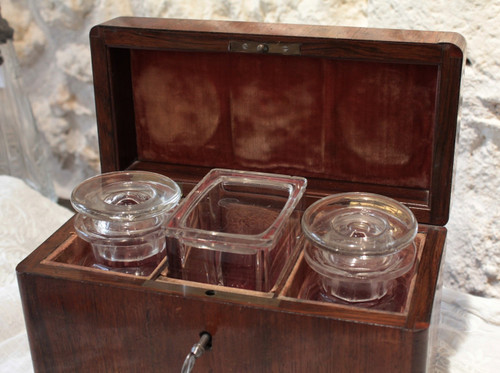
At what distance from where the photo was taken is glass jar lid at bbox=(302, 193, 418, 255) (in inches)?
26.1

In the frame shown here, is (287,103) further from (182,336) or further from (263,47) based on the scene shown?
(182,336)

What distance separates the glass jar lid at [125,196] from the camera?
28.3 inches

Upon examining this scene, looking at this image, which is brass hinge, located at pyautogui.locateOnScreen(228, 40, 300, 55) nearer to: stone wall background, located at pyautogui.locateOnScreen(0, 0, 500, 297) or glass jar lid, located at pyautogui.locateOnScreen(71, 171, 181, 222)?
glass jar lid, located at pyautogui.locateOnScreen(71, 171, 181, 222)

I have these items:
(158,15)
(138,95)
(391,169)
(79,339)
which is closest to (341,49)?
(391,169)

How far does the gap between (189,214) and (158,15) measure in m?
0.56

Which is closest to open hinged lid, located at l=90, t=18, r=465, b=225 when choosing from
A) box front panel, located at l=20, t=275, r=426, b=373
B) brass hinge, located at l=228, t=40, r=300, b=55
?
brass hinge, located at l=228, t=40, r=300, b=55

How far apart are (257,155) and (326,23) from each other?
12.1 inches

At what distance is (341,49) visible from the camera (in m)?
0.74

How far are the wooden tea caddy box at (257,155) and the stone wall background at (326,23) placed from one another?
0.79ft

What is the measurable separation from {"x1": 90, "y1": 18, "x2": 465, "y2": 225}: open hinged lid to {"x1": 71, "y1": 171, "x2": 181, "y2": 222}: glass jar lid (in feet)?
0.29

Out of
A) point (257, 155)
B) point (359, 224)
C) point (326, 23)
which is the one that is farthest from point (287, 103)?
point (326, 23)

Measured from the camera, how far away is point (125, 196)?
770 millimetres

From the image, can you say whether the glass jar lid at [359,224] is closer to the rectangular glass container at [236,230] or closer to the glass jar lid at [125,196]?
the rectangular glass container at [236,230]

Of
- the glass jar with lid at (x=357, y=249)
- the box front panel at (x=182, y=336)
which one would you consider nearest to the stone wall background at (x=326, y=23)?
the glass jar with lid at (x=357, y=249)
